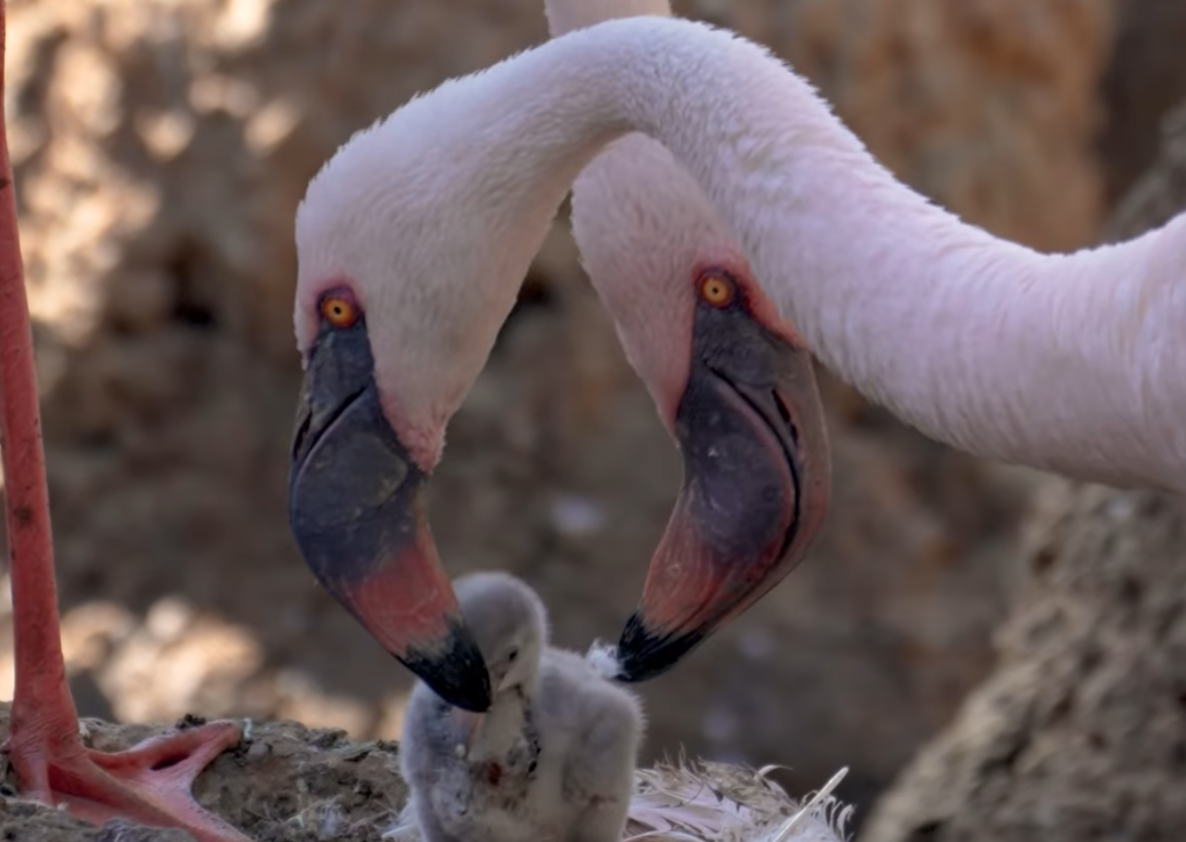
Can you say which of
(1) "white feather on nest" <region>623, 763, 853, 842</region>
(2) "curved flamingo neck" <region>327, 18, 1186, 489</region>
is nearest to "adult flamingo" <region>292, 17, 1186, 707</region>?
(2) "curved flamingo neck" <region>327, 18, 1186, 489</region>

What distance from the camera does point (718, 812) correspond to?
2547mm

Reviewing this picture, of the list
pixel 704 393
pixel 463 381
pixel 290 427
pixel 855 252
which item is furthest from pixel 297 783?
pixel 290 427

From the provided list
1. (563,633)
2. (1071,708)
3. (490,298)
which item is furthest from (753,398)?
(563,633)

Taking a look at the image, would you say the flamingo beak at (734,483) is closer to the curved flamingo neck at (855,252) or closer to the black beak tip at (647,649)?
the black beak tip at (647,649)

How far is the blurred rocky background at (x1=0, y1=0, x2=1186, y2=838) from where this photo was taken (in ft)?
15.0

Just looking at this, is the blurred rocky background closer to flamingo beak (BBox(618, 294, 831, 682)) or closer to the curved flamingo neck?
flamingo beak (BBox(618, 294, 831, 682))

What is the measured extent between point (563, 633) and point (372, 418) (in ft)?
8.81

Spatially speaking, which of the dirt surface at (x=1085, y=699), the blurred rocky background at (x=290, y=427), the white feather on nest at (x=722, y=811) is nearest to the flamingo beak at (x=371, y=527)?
the white feather on nest at (x=722, y=811)

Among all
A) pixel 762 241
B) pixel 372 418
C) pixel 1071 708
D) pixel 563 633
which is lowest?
pixel 563 633

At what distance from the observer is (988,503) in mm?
5016

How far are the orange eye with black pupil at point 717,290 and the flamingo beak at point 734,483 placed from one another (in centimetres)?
1

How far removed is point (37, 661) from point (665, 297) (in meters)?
0.83

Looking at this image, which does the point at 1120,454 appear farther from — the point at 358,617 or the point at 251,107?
the point at 251,107

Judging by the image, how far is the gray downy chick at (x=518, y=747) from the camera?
2.16 metres
